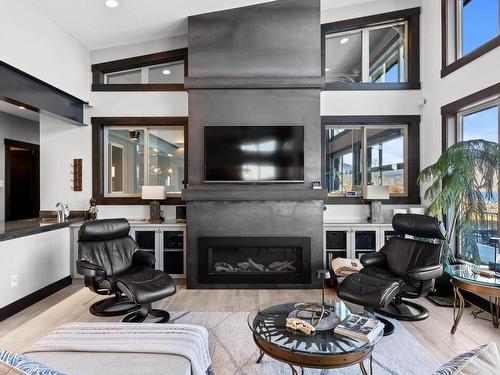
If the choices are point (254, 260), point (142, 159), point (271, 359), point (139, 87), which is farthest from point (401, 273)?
point (139, 87)

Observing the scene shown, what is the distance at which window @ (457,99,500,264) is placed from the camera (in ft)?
10.7

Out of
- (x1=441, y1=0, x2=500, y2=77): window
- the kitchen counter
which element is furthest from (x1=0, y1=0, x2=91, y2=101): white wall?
(x1=441, y1=0, x2=500, y2=77): window

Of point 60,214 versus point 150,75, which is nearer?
point 60,214

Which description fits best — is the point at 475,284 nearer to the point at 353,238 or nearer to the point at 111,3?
the point at 353,238

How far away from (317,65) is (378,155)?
174 cm

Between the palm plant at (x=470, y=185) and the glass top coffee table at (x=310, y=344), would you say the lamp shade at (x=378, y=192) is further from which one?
the glass top coffee table at (x=310, y=344)

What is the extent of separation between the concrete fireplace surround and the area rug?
1.25 metres

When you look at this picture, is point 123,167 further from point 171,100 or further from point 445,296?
point 445,296

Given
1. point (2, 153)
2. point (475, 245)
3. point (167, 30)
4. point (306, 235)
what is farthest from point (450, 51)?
point (2, 153)

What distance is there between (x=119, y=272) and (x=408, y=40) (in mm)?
5155

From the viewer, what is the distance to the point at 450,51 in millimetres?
3945

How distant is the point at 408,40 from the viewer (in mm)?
4727

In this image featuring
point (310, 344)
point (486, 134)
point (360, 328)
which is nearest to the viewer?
point (310, 344)

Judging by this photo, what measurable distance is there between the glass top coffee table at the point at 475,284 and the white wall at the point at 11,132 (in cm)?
670
